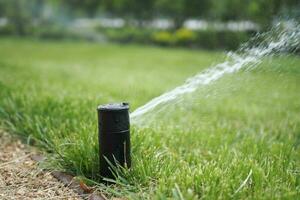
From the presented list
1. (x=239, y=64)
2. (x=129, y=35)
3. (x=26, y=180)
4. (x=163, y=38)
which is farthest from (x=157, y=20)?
(x=26, y=180)

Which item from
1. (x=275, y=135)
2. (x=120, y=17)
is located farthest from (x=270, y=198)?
(x=120, y=17)

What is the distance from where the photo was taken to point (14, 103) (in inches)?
182

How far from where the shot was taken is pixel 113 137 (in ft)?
9.06

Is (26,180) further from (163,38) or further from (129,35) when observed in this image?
(129,35)

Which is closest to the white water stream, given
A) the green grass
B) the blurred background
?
the green grass

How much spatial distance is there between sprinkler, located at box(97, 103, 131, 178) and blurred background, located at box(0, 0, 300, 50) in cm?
874

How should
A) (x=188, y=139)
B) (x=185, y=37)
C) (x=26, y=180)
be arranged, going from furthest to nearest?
1. (x=185, y=37)
2. (x=188, y=139)
3. (x=26, y=180)

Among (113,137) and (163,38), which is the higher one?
(163,38)

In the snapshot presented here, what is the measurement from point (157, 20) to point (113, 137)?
73.2ft

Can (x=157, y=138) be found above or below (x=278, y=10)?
below

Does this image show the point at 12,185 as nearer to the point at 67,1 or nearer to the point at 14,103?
the point at 14,103

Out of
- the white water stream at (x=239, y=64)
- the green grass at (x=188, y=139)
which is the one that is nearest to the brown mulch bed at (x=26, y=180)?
the green grass at (x=188, y=139)

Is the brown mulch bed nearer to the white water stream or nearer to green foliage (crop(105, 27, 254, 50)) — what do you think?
the white water stream

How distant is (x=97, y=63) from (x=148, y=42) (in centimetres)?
819
